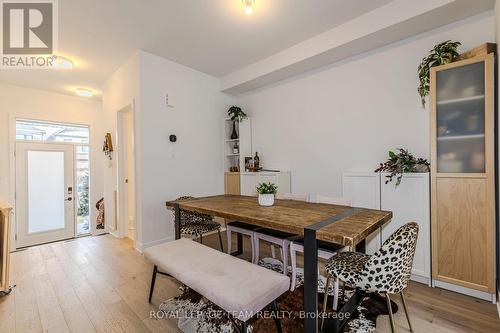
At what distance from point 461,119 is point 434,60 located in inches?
25.9

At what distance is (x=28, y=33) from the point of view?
9.06 ft

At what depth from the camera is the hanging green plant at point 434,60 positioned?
7.41ft

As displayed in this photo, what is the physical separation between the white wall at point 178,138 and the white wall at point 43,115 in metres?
2.32

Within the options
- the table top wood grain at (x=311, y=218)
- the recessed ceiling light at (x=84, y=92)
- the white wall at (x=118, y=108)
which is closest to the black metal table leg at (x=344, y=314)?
the table top wood grain at (x=311, y=218)

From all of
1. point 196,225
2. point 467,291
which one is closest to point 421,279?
point 467,291

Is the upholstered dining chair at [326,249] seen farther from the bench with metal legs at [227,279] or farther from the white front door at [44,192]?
the white front door at [44,192]

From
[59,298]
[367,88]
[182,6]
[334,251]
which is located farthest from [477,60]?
[59,298]

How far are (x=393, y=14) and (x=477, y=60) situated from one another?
91cm

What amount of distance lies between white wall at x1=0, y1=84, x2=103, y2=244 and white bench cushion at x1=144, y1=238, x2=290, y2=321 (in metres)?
3.92

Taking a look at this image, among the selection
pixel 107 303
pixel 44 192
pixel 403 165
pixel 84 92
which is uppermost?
pixel 84 92

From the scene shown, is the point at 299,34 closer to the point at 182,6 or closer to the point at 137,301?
the point at 182,6

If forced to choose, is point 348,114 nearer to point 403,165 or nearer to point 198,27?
point 403,165

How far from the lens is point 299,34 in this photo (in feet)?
9.86

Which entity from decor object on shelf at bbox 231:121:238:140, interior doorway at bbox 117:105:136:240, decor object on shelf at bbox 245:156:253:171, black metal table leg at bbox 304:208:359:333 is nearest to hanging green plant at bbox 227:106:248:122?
decor object on shelf at bbox 231:121:238:140
